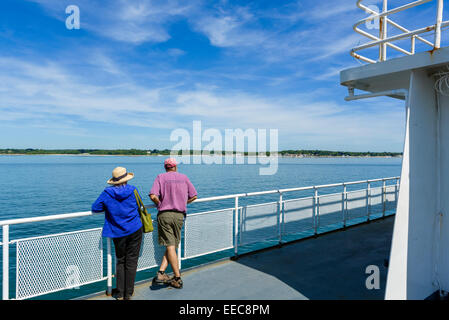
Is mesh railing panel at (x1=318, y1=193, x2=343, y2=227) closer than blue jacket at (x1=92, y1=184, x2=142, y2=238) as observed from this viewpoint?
No

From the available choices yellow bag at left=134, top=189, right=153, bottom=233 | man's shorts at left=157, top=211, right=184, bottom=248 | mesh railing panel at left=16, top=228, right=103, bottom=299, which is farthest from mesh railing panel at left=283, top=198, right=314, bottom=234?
mesh railing panel at left=16, top=228, right=103, bottom=299

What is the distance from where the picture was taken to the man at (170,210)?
410 centimetres

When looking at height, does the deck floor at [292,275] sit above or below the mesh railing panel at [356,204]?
below

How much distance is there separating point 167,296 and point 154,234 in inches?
34.5

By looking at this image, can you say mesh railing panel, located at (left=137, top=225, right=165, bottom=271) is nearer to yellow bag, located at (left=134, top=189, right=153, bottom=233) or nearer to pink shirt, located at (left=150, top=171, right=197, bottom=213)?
yellow bag, located at (left=134, top=189, right=153, bottom=233)

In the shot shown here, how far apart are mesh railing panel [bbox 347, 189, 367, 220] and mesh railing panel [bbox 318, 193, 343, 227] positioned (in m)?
0.32

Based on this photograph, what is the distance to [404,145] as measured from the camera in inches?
130

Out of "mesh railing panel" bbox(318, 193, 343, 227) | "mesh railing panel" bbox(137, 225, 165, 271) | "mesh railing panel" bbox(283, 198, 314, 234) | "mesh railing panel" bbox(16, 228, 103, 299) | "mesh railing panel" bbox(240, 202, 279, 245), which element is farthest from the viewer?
"mesh railing panel" bbox(318, 193, 343, 227)

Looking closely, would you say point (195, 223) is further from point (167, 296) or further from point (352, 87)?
point (352, 87)

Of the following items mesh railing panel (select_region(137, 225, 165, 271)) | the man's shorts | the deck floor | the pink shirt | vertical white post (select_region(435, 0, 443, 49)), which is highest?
vertical white post (select_region(435, 0, 443, 49))

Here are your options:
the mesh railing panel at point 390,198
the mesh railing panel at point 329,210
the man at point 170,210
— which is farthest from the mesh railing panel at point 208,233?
the mesh railing panel at point 390,198

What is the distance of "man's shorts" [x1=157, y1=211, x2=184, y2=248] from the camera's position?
13.6ft

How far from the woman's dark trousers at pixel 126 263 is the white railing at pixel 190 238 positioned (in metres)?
0.18

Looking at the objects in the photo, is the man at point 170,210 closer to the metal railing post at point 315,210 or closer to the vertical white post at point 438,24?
the vertical white post at point 438,24
